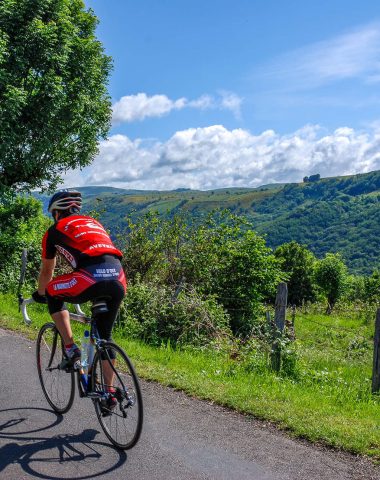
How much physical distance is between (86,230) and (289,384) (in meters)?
4.30

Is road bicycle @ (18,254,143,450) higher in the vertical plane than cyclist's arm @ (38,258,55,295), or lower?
lower

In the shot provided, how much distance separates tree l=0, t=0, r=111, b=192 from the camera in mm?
19281

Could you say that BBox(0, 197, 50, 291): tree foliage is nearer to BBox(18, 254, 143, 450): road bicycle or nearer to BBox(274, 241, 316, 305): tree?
BBox(18, 254, 143, 450): road bicycle

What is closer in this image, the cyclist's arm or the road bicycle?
the road bicycle

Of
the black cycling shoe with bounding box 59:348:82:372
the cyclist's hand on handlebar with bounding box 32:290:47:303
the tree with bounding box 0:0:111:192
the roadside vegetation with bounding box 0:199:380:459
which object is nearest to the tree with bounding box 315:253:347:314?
Answer: the roadside vegetation with bounding box 0:199:380:459

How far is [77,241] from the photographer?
4.55m

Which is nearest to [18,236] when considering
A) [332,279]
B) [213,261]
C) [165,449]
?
[213,261]

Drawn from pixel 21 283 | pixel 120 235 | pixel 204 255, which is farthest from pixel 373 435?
pixel 21 283

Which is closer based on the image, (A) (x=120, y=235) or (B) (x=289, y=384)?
(B) (x=289, y=384)

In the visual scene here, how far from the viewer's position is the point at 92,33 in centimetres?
2436

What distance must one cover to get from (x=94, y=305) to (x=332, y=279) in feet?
185

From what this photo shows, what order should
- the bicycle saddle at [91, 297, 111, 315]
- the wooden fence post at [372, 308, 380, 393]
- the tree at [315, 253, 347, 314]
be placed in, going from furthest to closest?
1. the tree at [315, 253, 347, 314]
2. the wooden fence post at [372, 308, 380, 393]
3. the bicycle saddle at [91, 297, 111, 315]

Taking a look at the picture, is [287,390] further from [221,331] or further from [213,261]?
[213,261]

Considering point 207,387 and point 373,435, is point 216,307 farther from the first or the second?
point 373,435
